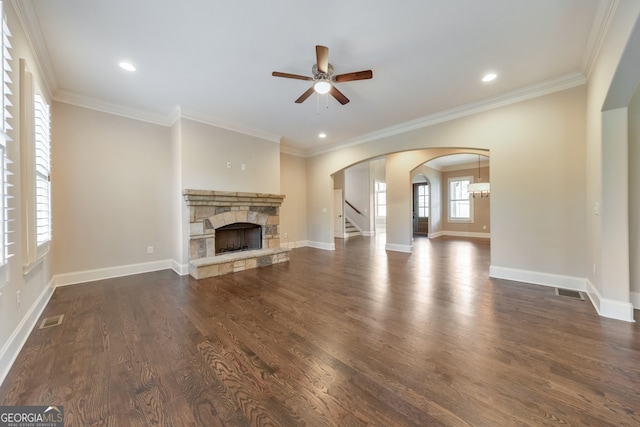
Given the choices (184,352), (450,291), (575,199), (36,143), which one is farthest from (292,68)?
(575,199)

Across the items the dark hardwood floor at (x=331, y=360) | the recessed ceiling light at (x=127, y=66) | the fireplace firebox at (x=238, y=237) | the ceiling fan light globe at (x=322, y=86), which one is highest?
the recessed ceiling light at (x=127, y=66)

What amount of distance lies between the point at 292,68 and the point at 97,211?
12.1 feet

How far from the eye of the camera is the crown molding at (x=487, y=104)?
312 cm

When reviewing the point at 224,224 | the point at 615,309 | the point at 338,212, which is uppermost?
the point at 338,212

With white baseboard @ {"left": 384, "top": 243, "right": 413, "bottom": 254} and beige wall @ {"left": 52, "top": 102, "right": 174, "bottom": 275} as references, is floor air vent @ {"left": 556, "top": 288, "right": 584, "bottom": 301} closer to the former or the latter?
white baseboard @ {"left": 384, "top": 243, "right": 413, "bottom": 254}

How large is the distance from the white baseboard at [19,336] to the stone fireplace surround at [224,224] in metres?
1.61

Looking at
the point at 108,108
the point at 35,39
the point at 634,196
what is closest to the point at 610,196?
the point at 634,196

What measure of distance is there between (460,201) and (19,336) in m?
11.1

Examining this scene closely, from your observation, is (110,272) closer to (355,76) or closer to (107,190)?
(107,190)

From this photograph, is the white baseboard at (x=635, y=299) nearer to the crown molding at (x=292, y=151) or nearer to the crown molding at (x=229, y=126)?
the crown molding at (x=229, y=126)

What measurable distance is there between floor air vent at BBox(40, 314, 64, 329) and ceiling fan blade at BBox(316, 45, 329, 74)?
3.64m

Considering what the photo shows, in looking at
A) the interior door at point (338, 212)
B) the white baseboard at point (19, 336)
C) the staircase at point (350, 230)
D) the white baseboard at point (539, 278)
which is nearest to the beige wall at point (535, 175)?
the white baseboard at point (539, 278)

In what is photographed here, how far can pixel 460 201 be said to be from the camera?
953cm

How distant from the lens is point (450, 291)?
126 inches
